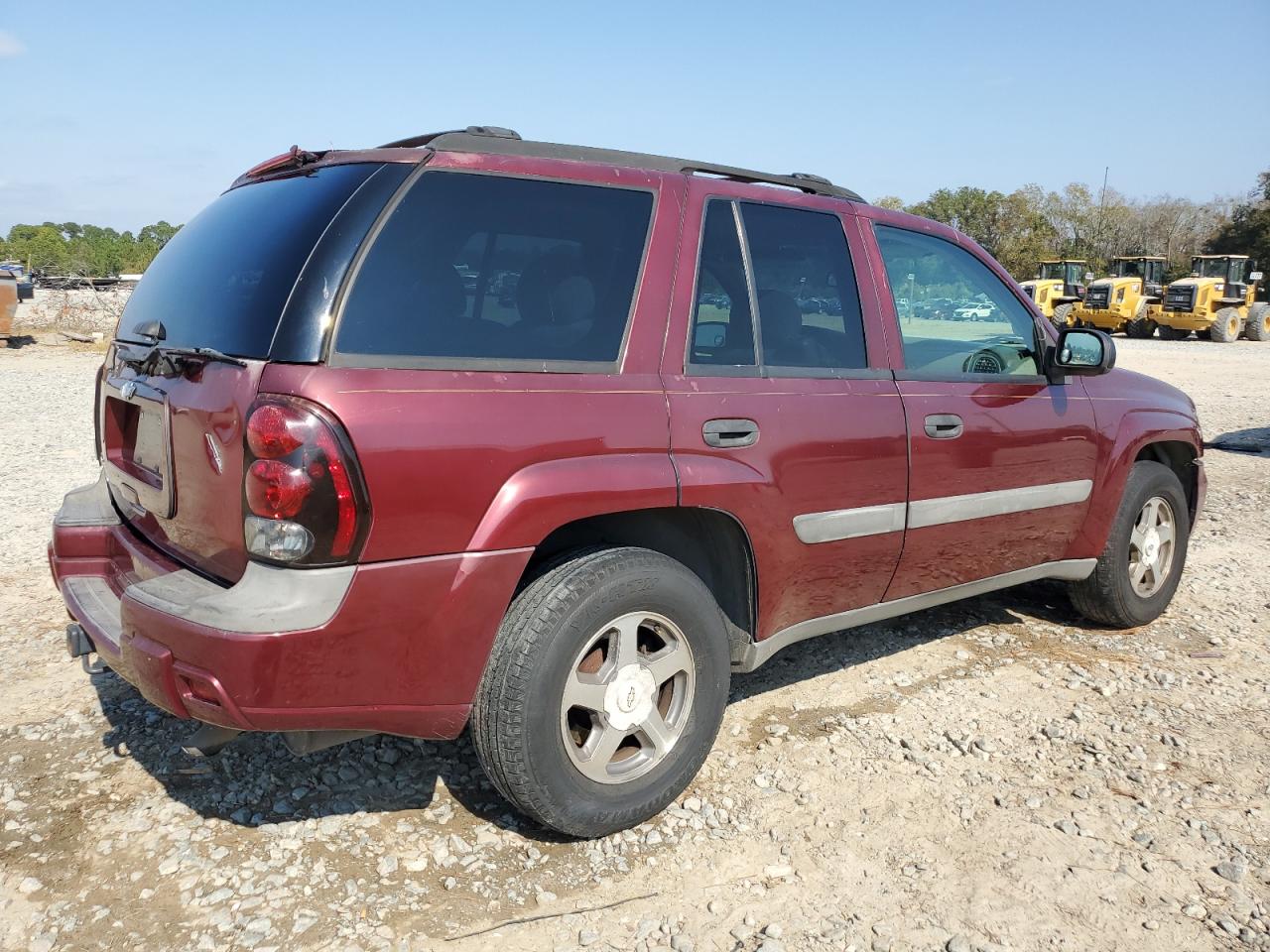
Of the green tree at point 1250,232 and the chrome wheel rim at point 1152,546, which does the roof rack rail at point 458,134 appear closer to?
the chrome wheel rim at point 1152,546

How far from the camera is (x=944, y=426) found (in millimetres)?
3615

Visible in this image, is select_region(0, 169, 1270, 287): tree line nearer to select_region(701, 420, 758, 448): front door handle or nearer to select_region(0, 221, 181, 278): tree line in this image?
select_region(0, 221, 181, 278): tree line

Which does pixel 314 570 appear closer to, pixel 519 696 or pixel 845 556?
pixel 519 696

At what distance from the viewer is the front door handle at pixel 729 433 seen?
9.62ft

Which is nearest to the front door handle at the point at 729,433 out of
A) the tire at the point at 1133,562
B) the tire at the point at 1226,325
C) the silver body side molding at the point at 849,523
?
the silver body side molding at the point at 849,523

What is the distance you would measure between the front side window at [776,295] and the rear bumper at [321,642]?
1049mm

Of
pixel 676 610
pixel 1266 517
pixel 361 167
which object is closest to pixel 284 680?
pixel 676 610

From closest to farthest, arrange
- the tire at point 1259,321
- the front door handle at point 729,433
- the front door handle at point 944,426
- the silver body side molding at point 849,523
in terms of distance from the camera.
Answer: the front door handle at point 729,433 < the silver body side molding at point 849,523 < the front door handle at point 944,426 < the tire at point 1259,321

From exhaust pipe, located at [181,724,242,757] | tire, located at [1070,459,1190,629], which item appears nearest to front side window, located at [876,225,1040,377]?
tire, located at [1070,459,1190,629]

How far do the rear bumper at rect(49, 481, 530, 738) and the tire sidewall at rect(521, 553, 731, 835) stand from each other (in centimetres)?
19

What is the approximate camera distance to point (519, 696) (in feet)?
8.46

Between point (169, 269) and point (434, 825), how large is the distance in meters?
1.92

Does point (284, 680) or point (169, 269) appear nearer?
point (284, 680)

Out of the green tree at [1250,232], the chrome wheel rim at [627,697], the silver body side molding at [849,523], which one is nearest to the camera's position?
the chrome wheel rim at [627,697]
